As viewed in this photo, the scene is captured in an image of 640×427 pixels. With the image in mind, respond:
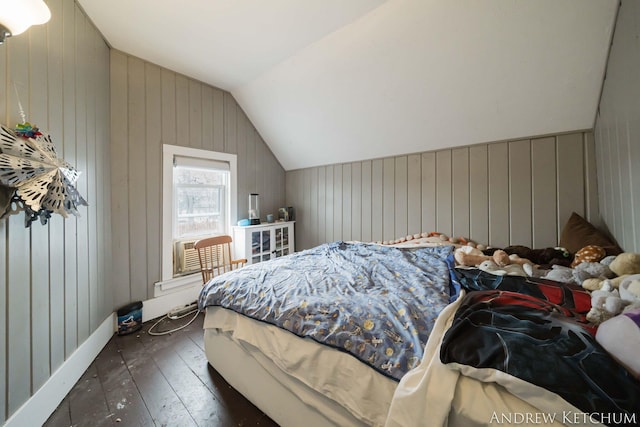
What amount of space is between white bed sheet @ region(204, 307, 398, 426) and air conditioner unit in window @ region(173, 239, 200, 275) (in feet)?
5.45

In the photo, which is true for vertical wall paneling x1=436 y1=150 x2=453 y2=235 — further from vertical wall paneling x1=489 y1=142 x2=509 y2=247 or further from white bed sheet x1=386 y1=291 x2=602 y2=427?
white bed sheet x1=386 y1=291 x2=602 y2=427

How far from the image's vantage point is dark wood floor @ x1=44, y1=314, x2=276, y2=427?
1.25 m

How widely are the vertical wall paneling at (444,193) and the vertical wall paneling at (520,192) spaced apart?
52 centimetres

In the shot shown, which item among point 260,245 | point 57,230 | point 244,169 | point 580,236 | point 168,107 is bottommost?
point 260,245

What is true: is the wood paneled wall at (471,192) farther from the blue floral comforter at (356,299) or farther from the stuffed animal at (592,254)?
the stuffed animal at (592,254)

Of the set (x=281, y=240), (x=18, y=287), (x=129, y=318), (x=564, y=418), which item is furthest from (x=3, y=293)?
(x=281, y=240)

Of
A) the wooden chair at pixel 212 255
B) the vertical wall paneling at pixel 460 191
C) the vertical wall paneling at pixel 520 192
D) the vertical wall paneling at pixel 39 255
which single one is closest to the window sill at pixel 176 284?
the wooden chair at pixel 212 255

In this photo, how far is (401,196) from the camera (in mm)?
2824

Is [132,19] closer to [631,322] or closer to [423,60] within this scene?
[423,60]

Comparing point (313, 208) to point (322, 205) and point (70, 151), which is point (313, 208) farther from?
point (70, 151)

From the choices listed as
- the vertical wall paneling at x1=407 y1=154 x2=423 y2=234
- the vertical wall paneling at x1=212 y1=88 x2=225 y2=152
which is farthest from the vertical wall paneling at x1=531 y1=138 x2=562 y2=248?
the vertical wall paneling at x1=212 y1=88 x2=225 y2=152

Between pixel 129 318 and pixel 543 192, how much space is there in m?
4.06

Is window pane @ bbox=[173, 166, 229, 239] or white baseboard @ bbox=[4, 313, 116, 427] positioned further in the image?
window pane @ bbox=[173, 166, 229, 239]

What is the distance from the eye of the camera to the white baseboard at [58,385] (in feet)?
3.73
